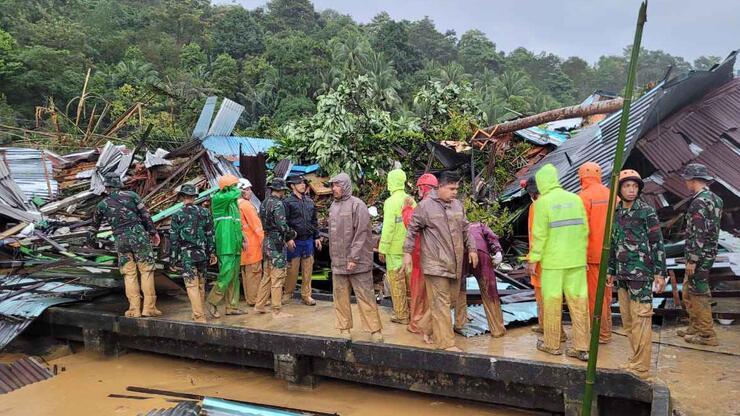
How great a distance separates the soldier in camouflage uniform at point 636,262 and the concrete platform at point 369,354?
0.34 meters

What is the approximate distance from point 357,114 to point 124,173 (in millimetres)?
5277

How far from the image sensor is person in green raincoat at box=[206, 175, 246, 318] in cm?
693

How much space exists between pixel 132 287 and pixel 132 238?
67cm

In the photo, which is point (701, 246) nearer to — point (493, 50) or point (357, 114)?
point (357, 114)

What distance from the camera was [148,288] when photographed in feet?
22.8

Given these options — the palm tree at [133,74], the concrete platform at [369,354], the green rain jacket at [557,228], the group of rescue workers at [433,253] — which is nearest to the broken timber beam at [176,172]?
the concrete platform at [369,354]

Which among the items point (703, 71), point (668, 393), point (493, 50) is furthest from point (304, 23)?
point (668, 393)

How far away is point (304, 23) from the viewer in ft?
226

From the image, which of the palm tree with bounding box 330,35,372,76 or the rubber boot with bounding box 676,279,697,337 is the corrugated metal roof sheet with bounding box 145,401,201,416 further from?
the palm tree with bounding box 330,35,372,76

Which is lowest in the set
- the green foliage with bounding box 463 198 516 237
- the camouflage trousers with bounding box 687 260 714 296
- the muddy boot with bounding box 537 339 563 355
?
the muddy boot with bounding box 537 339 563 355

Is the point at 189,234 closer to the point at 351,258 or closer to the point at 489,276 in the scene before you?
the point at 351,258

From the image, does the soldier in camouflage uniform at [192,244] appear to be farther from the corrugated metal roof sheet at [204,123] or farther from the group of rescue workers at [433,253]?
the corrugated metal roof sheet at [204,123]

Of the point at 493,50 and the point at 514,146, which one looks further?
the point at 493,50

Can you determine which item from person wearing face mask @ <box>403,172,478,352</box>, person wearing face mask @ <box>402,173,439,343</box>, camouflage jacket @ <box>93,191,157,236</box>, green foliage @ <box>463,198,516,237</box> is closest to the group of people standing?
person wearing face mask @ <box>403,172,478,352</box>
